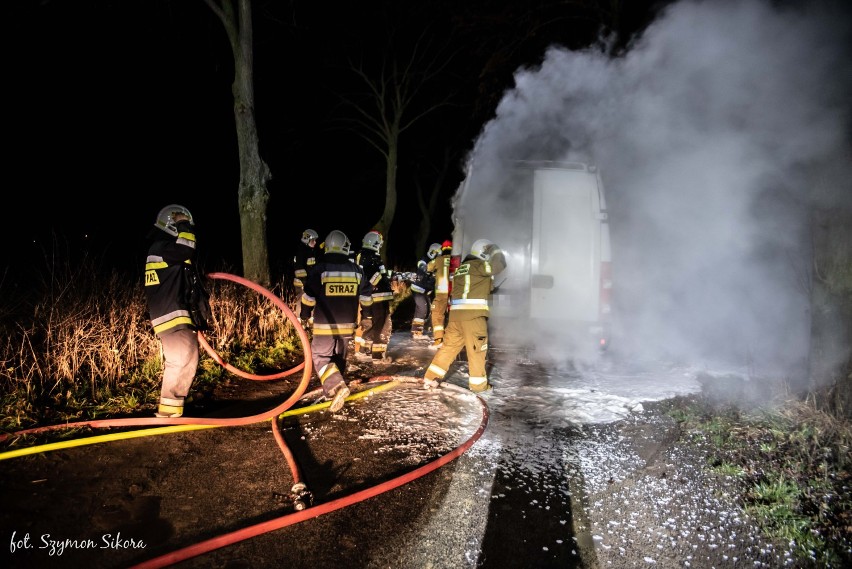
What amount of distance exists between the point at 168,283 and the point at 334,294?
56.7 inches

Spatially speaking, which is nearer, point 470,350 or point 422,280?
point 470,350

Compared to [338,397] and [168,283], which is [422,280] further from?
[168,283]

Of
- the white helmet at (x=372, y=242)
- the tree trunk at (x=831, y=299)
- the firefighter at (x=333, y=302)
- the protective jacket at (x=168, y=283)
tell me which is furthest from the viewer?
the white helmet at (x=372, y=242)

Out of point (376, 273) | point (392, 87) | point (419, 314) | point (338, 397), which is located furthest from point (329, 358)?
point (392, 87)

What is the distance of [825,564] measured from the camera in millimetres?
2334

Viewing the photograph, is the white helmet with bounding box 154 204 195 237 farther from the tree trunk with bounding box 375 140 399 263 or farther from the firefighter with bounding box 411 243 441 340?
Answer: the tree trunk with bounding box 375 140 399 263

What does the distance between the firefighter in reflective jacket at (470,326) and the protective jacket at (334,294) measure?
39.0 inches

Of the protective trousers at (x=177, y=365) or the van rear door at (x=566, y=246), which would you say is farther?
the van rear door at (x=566, y=246)

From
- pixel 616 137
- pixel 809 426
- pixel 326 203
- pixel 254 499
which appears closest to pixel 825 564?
pixel 809 426

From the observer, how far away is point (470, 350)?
490cm

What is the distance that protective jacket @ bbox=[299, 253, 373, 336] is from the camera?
4.62 meters

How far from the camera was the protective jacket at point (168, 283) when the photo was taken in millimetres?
3762

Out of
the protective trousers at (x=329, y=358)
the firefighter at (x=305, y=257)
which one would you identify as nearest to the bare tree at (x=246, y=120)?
the firefighter at (x=305, y=257)

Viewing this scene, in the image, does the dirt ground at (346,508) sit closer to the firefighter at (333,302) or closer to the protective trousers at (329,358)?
the protective trousers at (329,358)
